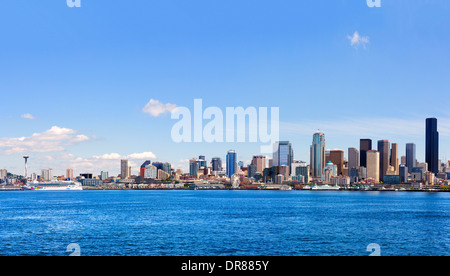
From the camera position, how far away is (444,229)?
47.2m

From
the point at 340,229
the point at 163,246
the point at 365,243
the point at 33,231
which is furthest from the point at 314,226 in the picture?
the point at 33,231

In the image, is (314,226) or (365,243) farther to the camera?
(314,226)

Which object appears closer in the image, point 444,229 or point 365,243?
point 365,243

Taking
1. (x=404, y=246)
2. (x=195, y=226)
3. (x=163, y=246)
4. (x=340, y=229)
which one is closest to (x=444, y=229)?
(x=340, y=229)
